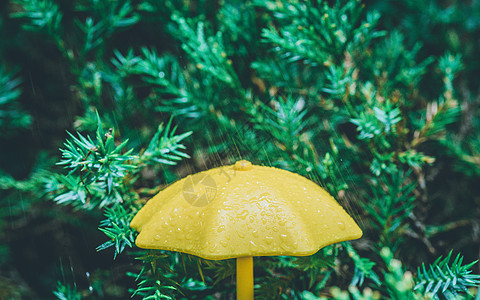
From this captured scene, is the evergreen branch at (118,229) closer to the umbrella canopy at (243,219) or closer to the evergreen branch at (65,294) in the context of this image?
the umbrella canopy at (243,219)

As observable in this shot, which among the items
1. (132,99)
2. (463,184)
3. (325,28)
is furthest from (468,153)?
(132,99)

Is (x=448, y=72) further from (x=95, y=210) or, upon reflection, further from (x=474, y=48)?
(x=95, y=210)

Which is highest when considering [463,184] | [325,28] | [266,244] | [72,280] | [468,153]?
[325,28]

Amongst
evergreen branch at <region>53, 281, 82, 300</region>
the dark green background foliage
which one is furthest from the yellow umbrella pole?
evergreen branch at <region>53, 281, 82, 300</region>

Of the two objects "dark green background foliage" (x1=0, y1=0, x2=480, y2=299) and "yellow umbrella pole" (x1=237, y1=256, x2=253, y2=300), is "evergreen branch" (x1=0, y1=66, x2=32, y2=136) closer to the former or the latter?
"dark green background foliage" (x1=0, y1=0, x2=480, y2=299)

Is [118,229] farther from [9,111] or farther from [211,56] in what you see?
[9,111]

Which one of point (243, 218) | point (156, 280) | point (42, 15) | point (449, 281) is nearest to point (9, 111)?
point (42, 15)
